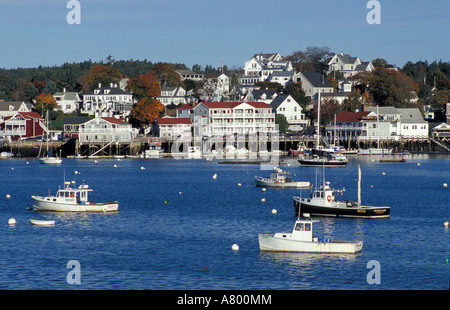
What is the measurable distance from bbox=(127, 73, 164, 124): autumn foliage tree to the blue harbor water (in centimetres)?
6821

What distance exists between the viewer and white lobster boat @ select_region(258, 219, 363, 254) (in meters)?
38.4

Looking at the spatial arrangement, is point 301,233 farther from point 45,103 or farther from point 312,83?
point 45,103

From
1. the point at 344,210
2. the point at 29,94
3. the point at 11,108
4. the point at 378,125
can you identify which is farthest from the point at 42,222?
the point at 29,94

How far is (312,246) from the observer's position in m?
38.4

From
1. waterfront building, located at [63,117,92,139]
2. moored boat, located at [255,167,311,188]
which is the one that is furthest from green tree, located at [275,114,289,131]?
moored boat, located at [255,167,311,188]

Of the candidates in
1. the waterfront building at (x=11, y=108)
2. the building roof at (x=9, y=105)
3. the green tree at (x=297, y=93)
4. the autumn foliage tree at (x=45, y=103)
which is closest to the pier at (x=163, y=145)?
the waterfront building at (x=11, y=108)

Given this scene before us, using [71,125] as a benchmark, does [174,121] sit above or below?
above

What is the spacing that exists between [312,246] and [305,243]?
0.44 m

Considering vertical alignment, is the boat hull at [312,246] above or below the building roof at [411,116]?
below

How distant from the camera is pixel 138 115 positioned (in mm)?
152000

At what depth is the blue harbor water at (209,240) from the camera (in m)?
33.8

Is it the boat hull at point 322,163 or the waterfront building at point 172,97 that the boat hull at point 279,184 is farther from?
the waterfront building at point 172,97
